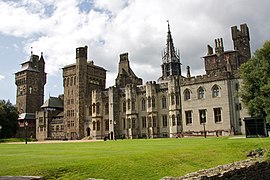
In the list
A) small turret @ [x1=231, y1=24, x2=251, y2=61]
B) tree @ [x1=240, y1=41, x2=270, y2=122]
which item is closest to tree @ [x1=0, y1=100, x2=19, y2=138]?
small turret @ [x1=231, y1=24, x2=251, y2=61]

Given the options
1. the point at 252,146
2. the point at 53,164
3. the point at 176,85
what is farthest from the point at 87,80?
the point at 53,164

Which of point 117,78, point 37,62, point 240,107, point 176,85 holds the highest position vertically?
point 37,62

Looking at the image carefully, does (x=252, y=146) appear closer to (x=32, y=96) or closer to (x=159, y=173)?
(x=159, y=173)

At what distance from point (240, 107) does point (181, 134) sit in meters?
11.0

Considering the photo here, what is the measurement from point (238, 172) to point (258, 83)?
25.6 metres

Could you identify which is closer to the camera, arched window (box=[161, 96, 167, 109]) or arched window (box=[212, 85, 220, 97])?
arched window (box=[212, 85, 220, 97])

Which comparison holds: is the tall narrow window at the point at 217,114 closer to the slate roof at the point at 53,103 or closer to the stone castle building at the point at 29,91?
the slate roof at the point at 53,103

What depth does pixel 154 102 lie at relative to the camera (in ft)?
193

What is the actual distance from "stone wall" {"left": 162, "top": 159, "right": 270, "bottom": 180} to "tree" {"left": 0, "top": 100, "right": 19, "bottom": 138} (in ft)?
222

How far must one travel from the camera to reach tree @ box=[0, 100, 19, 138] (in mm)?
72975

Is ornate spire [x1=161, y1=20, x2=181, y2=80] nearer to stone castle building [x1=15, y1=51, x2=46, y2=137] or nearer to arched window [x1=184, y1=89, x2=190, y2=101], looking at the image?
arched window [x1=184, y1=89, x2=190, y2=101]

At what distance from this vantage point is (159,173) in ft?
47.4

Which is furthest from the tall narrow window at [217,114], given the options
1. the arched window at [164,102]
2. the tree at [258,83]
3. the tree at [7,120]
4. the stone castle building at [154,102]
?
the tree at [7,120]

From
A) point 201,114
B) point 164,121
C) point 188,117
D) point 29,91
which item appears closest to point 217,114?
point 201,114
